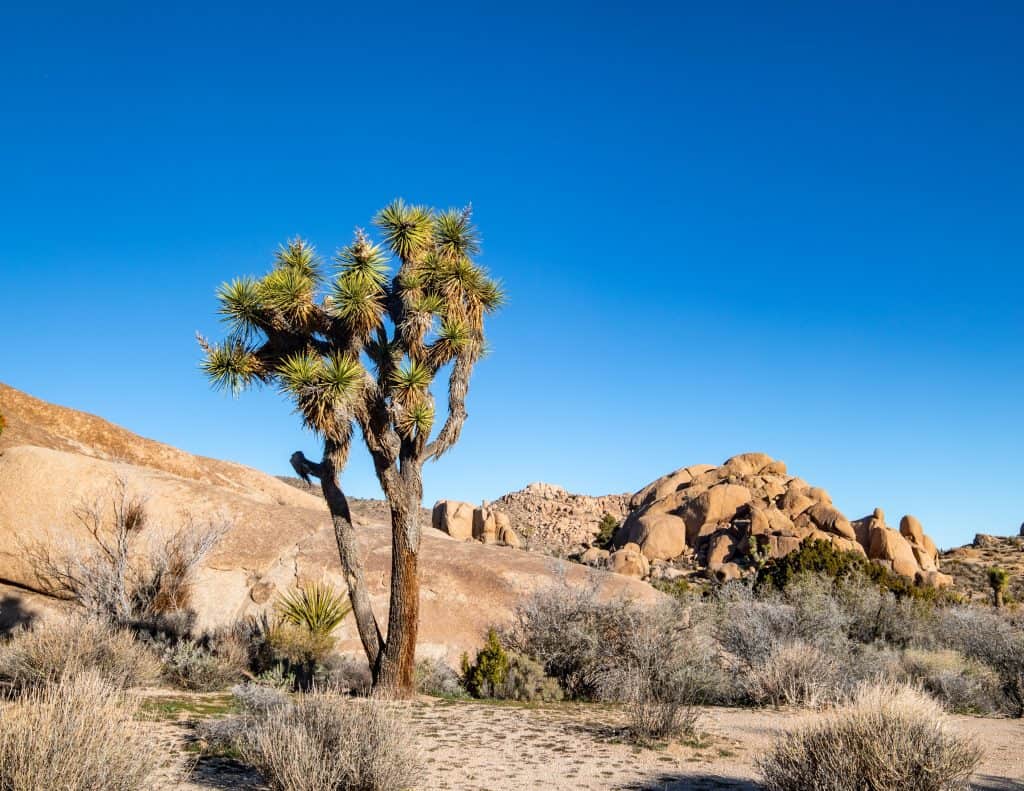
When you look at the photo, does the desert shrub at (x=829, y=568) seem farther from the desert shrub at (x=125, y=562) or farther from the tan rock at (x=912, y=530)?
the desert shrub at (x=125, y=562)

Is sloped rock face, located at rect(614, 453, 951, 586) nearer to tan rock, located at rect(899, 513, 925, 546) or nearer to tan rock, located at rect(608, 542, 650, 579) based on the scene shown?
tan rock, located at rect(899, 513, 925, 546)

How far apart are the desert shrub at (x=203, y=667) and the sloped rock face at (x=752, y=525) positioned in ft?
101

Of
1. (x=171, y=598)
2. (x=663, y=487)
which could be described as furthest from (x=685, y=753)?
(x=663, y=487)

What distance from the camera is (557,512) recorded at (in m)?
71.6

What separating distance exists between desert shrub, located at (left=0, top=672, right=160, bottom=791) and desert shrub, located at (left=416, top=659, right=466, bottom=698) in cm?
860

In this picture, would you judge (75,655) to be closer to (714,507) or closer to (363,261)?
(363,261)

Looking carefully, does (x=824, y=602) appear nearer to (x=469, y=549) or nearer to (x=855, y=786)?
(x=469, y=549)

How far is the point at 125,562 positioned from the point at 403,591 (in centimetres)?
789

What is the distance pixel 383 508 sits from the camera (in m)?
48.1

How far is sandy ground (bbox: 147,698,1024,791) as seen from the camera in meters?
7.38

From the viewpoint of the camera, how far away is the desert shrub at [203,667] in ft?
41.1

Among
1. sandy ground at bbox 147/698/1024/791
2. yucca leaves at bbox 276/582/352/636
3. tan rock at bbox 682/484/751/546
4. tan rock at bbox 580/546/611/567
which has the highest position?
tan rock at bbox 682/484/751/546

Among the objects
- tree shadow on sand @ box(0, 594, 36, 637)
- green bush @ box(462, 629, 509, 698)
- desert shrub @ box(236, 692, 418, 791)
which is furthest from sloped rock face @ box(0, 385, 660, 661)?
desert shrub @ box(236, 692, 418, 791)

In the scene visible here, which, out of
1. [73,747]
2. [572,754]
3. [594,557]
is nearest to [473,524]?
[594,557]
